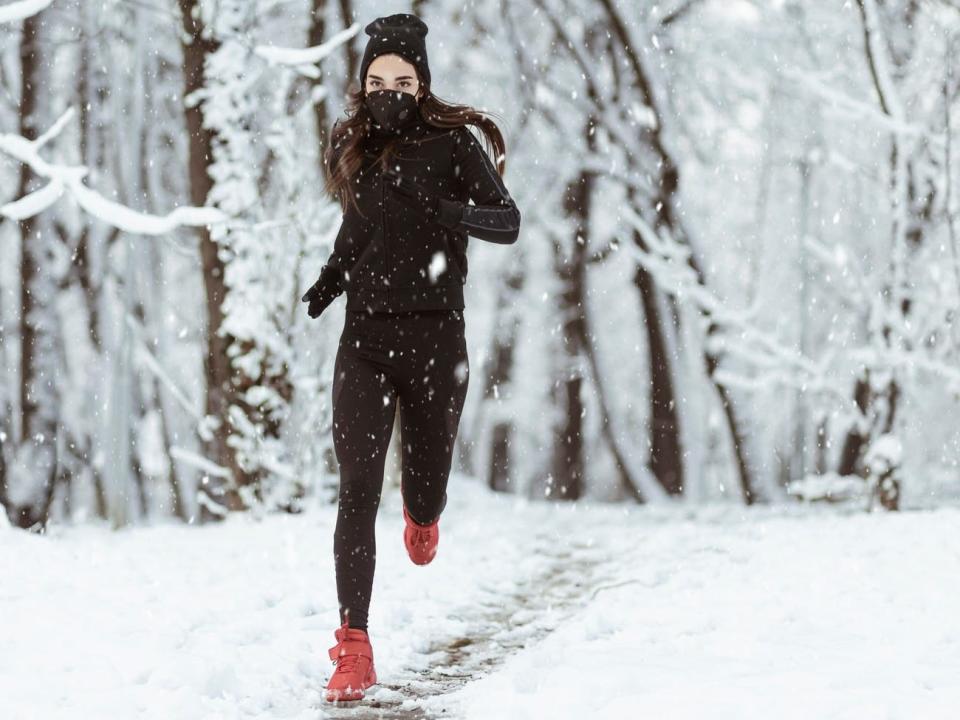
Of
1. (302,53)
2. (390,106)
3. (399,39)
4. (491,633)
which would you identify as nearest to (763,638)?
(491,633)

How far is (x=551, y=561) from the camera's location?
729cm

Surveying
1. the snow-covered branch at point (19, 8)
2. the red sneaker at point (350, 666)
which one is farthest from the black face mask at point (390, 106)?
the snow-covered branch at point (19, 8)

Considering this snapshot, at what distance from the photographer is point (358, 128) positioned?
4.14 metres

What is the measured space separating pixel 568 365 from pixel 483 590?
11.3 meters

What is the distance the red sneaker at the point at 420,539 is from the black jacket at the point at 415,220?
1.15 metres

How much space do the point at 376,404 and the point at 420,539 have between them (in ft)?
3.26

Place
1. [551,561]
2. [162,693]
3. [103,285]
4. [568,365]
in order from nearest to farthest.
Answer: [162,693]
[551,561]
[103,285]
[568,365]

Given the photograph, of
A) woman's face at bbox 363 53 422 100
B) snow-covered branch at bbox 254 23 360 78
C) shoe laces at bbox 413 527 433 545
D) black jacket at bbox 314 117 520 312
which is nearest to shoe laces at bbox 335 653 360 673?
shoe laces at bbox 413 527 433 545

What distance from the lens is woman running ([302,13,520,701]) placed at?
3971 mm

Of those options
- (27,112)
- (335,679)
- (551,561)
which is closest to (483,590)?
(551,561)

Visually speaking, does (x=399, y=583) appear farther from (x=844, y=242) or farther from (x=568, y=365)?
(x=568, y=365)

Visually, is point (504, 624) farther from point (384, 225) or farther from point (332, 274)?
point (384, 225)

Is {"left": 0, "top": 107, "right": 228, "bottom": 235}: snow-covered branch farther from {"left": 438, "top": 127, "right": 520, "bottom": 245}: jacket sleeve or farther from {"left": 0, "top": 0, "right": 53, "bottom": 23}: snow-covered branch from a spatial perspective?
{"left": 438, "top": 127, "right": 520, "bottom": 245}: jacket sleeve

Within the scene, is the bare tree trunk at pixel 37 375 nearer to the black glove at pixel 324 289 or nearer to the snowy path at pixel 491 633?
the snowy path at pixel 491 633
